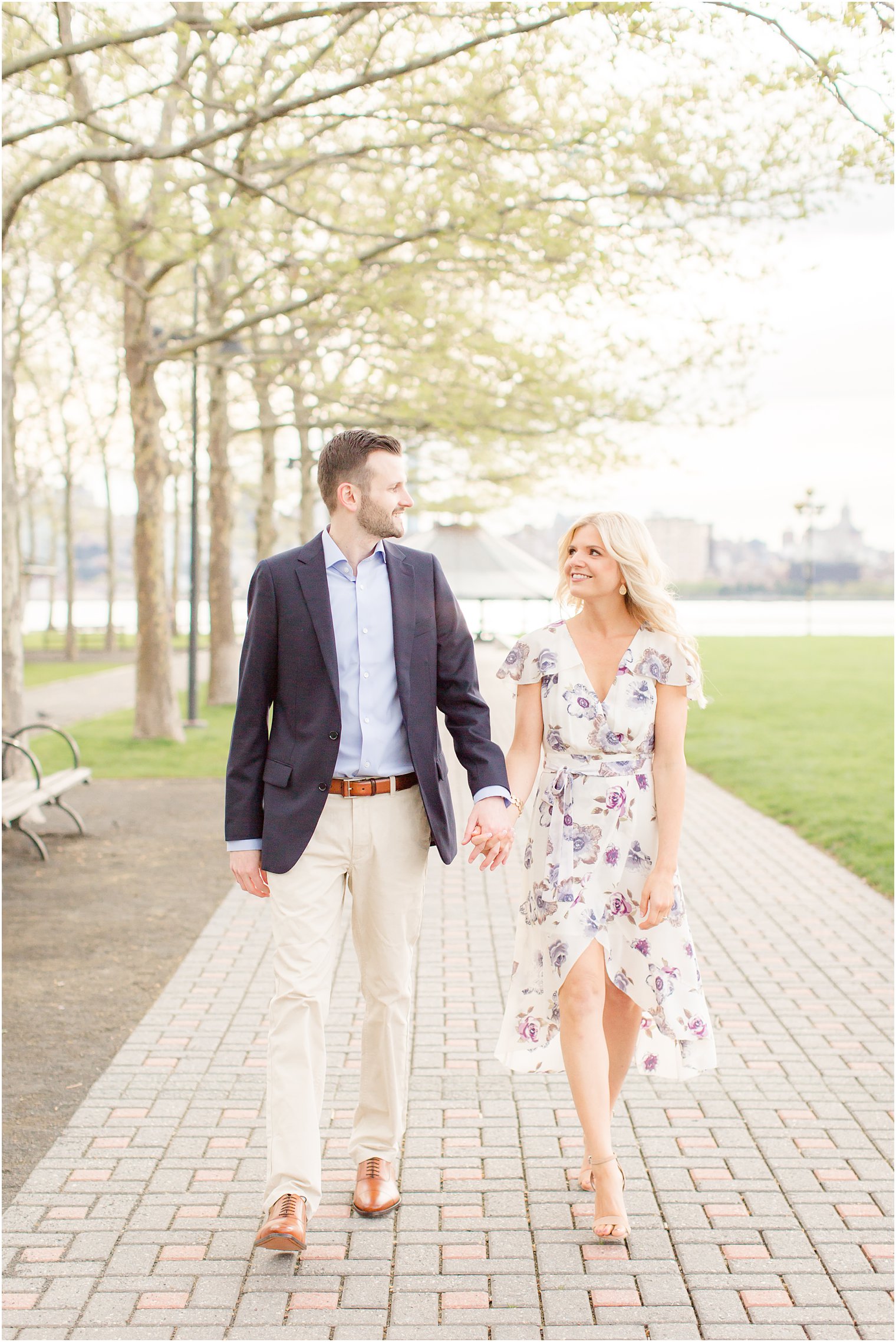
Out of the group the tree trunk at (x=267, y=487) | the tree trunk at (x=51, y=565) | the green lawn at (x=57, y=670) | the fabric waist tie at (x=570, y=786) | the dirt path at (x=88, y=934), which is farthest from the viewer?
the tree trunk at (x=51, y=565)

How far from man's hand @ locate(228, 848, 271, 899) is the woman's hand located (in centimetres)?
108

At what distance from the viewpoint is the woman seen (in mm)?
3758

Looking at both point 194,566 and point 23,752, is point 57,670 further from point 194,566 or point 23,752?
point 23,752

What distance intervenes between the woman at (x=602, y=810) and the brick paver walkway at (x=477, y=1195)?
333 millimetres

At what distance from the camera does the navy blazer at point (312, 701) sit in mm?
3613

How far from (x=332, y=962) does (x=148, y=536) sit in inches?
472

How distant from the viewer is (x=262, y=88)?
11273mm

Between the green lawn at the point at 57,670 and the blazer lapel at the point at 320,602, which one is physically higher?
the blazer lapel at the point at 320,602

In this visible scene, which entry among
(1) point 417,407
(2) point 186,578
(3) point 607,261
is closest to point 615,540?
(3) point 607,261

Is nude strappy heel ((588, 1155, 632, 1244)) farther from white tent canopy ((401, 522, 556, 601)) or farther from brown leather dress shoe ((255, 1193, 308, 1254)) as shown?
white tent canopy ((401, 522, 556, 601))

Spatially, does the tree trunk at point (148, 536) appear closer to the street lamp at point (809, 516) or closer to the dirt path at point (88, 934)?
the dirt path at point (88, 934)

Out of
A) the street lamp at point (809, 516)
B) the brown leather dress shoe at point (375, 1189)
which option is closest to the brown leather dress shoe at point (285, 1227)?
the brown leather dress shoe at point (375, 1189)

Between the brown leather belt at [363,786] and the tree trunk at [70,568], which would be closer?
the brown leather belt at [363,786]

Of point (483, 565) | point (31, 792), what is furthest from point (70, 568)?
point (31, 792)
